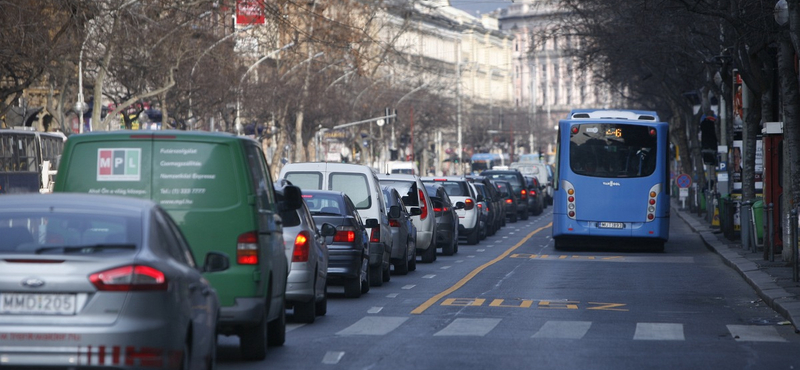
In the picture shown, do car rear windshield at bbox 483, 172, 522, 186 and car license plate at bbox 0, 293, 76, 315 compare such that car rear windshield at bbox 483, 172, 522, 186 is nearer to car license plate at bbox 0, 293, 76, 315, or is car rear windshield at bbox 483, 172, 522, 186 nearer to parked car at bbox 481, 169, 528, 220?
parked car at bbox 481, 169, 528, 220

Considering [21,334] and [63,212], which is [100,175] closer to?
[63,212]

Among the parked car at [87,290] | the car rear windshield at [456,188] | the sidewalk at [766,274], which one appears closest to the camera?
the parked car at [87,290]

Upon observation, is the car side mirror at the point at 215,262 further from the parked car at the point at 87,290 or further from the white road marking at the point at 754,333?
the white road marking at the point at 754,333

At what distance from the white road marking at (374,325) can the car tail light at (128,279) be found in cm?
632

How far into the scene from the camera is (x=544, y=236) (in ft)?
136

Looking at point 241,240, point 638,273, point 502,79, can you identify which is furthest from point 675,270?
point 502,79

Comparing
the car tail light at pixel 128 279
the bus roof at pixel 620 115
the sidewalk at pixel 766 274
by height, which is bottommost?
the sidewalk at pixel 766 274

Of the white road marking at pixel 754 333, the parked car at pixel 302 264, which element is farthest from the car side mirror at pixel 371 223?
the white road marking at pixel 754 333

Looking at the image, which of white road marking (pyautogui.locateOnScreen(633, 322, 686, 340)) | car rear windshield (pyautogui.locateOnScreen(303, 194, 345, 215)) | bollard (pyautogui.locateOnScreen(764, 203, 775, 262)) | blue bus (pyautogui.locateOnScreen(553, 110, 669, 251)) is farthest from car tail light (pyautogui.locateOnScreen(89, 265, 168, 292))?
blue bus (pyautogui.locateOnScreen(553, 110, 669, 251))

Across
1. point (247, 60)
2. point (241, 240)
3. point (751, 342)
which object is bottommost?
point (751, 342)

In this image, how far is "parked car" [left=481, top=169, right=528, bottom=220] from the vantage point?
56.6 m

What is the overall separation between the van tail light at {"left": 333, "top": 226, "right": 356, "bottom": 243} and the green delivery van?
6733 millimetres

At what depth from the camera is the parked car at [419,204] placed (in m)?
27.6

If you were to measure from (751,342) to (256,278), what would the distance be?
509cm
